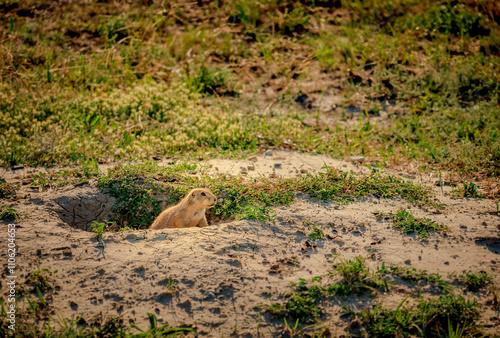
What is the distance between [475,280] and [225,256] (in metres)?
2.17

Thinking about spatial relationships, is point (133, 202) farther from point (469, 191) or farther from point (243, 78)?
point (243, 78)

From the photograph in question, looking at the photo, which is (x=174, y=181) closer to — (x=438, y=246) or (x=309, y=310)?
(x=309, y=310)

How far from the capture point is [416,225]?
4.07 meters

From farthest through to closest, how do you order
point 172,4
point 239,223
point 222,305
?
point 172,4 < point 239,223 < point 222,305

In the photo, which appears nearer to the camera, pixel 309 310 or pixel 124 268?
pixel 309 310

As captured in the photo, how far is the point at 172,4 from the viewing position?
9727mm

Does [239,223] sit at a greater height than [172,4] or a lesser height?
lesser

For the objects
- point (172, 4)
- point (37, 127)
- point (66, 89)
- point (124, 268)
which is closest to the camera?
point (124, 268)

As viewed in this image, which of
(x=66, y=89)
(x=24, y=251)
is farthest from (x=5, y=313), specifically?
(x=66, y=89)

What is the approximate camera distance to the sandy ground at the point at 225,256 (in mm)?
3107

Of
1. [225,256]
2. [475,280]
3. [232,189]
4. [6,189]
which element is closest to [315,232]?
[225,256]

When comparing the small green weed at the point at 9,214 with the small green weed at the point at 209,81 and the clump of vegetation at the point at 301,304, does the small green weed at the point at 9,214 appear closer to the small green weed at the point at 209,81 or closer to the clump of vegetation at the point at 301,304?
the clump of vegetation at the point at 301,304

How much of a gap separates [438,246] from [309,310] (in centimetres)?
160

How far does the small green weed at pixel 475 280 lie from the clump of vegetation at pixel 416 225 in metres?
0.62
